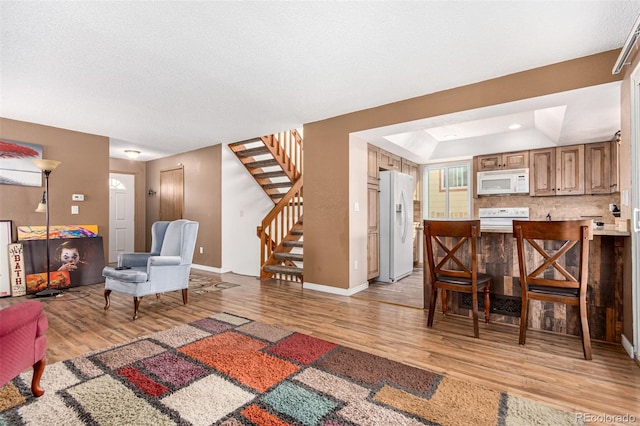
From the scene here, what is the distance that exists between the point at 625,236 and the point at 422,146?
3817mm

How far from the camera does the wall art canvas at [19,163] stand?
175 inches

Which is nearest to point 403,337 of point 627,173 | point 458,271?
point 458,271

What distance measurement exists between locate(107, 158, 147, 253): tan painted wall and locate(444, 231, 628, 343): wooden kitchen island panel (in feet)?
23.6

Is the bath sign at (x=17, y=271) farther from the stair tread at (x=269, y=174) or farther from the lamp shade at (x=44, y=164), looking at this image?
the stair tread at (x=269, y=174)

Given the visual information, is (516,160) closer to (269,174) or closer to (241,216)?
(269,174)

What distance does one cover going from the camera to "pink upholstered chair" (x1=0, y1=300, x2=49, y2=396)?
1586 millimetres

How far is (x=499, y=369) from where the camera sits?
222cm

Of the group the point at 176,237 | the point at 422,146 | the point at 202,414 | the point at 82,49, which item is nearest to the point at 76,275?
the point at 176,237

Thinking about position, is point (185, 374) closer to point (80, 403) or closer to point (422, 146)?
point (80, 403)

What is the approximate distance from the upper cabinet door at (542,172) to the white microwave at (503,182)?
11 cm

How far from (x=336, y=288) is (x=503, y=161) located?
12.7 feet

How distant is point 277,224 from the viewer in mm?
5812

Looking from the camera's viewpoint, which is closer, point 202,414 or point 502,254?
point 202,414

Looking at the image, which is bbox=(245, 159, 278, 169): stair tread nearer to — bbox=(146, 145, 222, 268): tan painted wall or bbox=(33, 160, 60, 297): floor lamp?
bbox=(146, 145, 222, 268): tan painted wall
